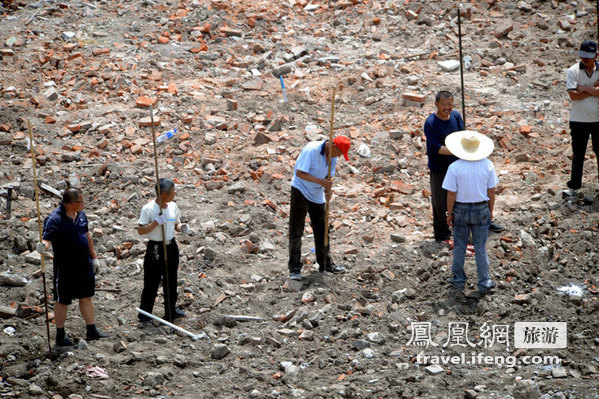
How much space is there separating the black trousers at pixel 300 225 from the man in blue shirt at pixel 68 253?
228cm

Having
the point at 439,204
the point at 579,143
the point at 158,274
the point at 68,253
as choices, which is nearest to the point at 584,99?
the point at 579,143

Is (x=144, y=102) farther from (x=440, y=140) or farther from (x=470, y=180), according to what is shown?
(x=470, y=180)

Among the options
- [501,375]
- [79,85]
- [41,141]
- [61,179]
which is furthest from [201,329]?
[79,85]

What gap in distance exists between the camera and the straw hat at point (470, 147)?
712cm

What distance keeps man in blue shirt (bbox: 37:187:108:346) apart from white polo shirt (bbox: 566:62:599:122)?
6059mm

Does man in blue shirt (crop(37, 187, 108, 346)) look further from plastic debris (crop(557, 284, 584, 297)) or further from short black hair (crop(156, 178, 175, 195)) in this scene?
plastic debris (crop(557, 284, 584, 297))

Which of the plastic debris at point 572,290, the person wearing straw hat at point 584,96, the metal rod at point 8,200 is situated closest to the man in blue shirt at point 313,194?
the plastic debris at point 572,290

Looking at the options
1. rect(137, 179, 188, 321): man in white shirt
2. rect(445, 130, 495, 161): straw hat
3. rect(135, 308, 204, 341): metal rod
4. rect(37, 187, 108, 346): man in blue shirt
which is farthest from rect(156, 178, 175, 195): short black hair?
rect(445, 130, 495, 161): straw hat

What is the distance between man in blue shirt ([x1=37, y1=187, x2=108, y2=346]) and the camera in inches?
249

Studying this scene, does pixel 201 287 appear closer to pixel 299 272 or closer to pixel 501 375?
pixel 299 272

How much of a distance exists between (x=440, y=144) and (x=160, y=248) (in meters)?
3.44

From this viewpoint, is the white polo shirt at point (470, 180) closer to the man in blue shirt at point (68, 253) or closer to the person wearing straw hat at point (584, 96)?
the person wearing straw hat at point (584, 96)

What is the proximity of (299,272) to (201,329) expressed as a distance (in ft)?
4.52

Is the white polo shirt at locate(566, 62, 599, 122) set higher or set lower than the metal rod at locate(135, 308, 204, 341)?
higher
